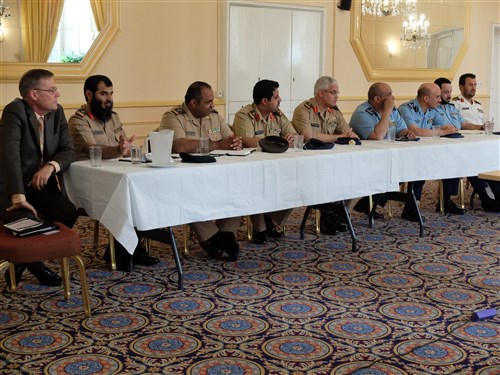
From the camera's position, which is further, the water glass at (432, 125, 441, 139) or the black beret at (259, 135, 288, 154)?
the water glass at (432, 125, 441, 139)

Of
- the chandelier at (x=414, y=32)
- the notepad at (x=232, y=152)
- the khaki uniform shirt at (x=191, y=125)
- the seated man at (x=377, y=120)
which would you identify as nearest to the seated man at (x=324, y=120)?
the seated man at (x=377, y=120)

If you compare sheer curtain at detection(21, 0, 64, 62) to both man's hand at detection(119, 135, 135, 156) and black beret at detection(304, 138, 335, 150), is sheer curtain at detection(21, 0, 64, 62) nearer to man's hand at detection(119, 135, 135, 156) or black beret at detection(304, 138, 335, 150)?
man's hand at detection(119, 135, 135, 156)

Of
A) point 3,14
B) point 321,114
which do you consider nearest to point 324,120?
point 321,114

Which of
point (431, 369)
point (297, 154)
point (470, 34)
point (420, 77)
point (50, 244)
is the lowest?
point (431, 369)

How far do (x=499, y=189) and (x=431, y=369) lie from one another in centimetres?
382

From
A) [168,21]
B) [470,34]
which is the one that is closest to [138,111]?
[168,21]

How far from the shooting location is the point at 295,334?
331cm

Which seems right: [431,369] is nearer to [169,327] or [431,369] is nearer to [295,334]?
[295,334]

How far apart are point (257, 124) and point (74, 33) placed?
103 inches

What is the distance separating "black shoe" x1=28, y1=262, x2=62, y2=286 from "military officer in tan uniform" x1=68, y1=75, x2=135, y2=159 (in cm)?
81

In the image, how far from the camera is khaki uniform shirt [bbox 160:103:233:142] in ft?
16.2

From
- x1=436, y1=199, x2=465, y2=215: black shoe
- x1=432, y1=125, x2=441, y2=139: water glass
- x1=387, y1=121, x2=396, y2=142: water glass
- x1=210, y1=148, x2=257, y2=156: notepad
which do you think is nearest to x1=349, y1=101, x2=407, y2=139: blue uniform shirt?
x1=387, y1=121, x2=396, y2=142: water glass

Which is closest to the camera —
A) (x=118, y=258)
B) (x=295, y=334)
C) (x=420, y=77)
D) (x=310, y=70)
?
(x=295, y=334)

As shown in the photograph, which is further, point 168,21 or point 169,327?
point 168,21
